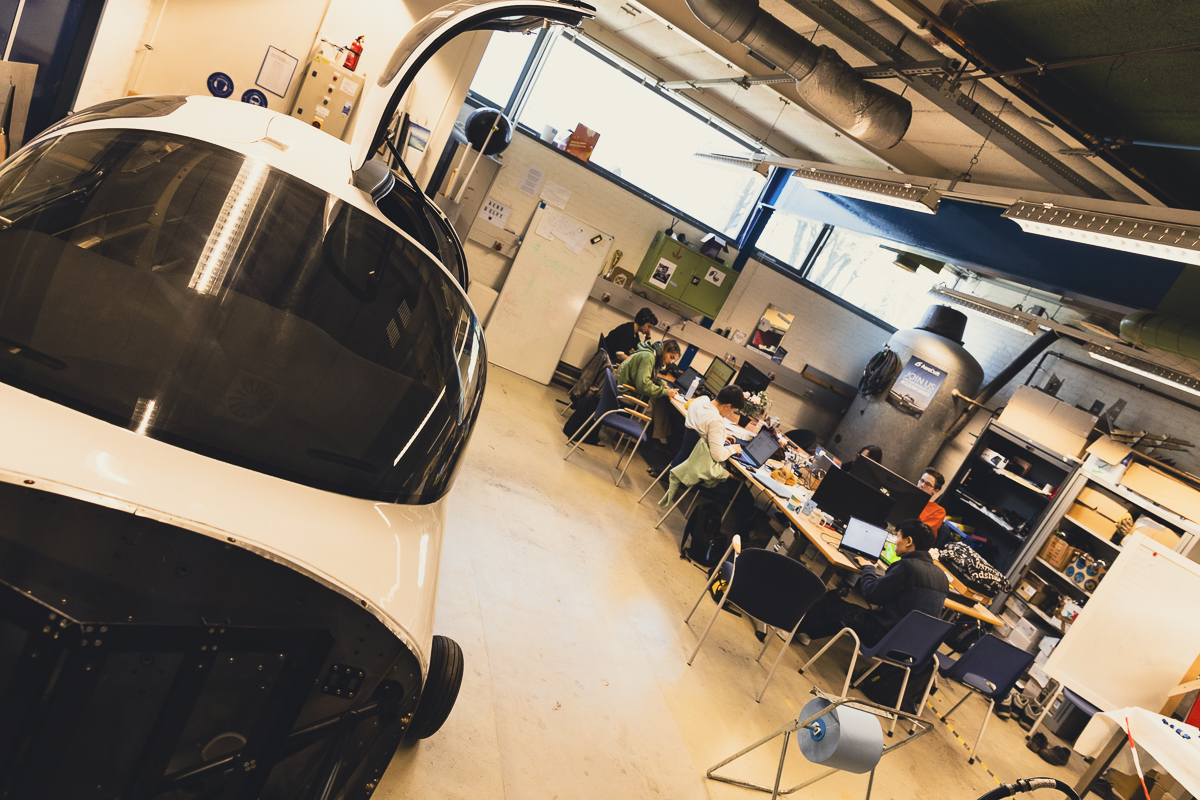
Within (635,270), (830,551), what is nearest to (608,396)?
(830,551)

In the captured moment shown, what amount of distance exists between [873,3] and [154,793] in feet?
17.4

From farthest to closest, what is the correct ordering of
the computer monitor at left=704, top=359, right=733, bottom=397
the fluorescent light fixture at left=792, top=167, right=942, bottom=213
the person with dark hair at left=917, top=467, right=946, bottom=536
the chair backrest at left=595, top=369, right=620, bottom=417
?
the computer monitor at left=704, top=359, right=733, bottom=397 < the person with dark hair at left=917, top=467, right=946, bottom=536 < the chair backrest at left=595, top=369, right=620, bottom=417 < the fluorescent light fixture at left=792, top=167, right=942, bottom=213

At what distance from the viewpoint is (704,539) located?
17.0 feet

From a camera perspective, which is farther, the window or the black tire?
the window

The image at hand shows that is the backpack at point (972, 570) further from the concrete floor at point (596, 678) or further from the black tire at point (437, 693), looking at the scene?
the black tire at point (437, 693)

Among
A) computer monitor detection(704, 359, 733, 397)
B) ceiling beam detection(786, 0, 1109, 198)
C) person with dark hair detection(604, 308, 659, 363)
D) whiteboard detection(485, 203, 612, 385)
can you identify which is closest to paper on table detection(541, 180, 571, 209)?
whiteboard detection(485, 203, 612, 385)

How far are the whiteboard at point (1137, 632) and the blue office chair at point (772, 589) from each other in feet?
8.14

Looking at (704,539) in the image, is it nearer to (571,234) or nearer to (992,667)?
(992,667)

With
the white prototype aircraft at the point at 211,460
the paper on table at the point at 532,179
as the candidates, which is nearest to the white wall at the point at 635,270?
the paper on table at the point at 532,179

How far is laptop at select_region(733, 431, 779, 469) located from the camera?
5.62m

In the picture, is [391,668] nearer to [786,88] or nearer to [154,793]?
[154,793]

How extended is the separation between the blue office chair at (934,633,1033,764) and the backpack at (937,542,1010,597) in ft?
3.58

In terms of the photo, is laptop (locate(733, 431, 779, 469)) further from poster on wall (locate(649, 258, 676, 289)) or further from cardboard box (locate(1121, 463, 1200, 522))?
poster on wall (locate(649, 258, 676, 289))

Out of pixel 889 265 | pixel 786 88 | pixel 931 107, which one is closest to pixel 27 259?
pixel 931 107
